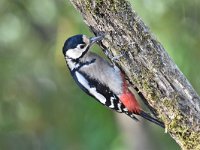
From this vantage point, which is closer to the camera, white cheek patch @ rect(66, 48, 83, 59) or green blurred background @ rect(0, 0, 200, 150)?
white cheek patch @ rect(66, 48, 83, 59)

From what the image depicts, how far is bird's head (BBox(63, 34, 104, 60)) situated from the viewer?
4582mm

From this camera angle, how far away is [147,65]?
4.12 metres

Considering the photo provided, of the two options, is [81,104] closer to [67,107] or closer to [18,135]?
[67,107]

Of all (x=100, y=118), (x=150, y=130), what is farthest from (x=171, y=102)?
(x=150, y=130)

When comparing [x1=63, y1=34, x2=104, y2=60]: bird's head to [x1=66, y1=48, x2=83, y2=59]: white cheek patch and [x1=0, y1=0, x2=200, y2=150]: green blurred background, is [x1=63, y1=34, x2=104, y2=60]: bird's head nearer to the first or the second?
[x1=66, y1=48, x2=83, y2=59]: white cheek patch

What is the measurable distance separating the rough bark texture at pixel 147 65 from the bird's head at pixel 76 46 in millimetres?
404

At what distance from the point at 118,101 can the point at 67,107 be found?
11.0 ft

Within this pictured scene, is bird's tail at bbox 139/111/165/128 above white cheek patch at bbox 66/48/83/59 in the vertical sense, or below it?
below

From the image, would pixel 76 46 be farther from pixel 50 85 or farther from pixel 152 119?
pixel 50 85

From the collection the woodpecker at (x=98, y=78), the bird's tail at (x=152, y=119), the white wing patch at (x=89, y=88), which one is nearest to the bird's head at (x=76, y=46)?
the woodpecker at (x=98, y=78)

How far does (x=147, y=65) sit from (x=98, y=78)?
70cm

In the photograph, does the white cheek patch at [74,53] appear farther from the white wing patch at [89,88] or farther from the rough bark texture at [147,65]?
the rough bark texture at [147,65]

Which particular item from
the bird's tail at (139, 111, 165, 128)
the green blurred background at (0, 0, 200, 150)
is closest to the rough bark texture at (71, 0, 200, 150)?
the bird's tail at (139, 111, 165, 128)

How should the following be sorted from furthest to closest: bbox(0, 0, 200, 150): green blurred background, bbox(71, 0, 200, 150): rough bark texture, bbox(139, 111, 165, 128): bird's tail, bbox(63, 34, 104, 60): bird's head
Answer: bbox(0, 0, 200, 150): green blurred background < bbox(63, 34, 104, 60): bird's head < bbox(139, 111, 165, 128): bird's tail < bbox(71, 0, 200, 150): rough bark texture
